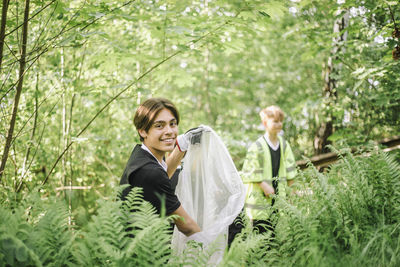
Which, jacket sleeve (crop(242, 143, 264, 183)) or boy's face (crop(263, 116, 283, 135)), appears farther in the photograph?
boy's face (crop(263, 116, 283, 135))

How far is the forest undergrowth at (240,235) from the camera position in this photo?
1.43 m

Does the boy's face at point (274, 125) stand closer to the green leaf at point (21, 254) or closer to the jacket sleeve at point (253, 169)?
the jacket sleeve at point (253, 169)

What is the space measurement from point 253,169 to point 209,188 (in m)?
1.68

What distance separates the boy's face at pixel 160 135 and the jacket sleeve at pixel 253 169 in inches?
76.6

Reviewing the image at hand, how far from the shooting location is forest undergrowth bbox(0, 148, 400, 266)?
1.43 m

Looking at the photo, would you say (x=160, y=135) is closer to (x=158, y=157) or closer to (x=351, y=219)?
(x=158, y=157)

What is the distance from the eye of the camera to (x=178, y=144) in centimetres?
292

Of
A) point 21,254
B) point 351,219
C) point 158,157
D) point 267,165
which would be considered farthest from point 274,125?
point 21,254

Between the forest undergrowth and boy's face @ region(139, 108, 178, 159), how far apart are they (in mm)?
708

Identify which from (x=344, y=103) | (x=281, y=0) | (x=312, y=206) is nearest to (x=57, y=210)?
(x=312, y=206)

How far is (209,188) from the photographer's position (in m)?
2.71

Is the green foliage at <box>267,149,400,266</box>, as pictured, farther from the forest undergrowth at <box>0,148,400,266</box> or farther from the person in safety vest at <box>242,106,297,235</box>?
the person in safety vest at <box>242,106,297,235</box>

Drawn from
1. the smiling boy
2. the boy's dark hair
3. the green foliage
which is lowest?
the green foliage

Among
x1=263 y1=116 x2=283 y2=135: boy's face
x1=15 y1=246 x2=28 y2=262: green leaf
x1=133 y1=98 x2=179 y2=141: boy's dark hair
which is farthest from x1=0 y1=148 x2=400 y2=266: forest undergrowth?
x1=263 y1=116 x2=283 y2=135: boy's face
